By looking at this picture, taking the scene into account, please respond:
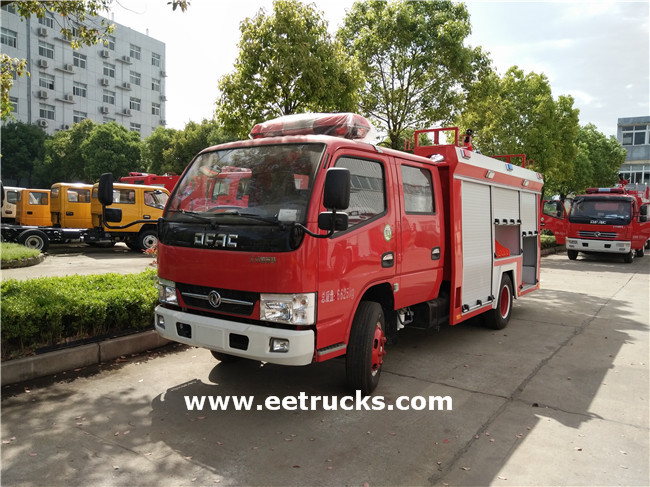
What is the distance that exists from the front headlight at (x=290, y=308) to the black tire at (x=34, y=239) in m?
14.3

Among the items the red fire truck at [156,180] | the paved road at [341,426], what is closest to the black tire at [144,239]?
the red fire truck at [156,180]

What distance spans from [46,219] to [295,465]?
55.5ft

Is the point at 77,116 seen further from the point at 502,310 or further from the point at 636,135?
the point at 636,135

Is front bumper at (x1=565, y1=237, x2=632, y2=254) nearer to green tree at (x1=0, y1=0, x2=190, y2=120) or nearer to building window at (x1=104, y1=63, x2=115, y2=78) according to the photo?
green tree at (x1=0, y1=0, x2=190, y2=120)

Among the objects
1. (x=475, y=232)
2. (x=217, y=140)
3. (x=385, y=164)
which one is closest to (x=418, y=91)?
(x=475, y=232)

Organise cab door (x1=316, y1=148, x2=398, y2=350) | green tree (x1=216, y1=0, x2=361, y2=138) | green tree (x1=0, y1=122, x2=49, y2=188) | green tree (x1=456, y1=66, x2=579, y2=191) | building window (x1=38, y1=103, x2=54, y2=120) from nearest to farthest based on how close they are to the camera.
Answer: cab door (x1=316, y1=148, x2=398, y2=350), green tree (x1=216, y1=0, x2=361, y2=138), green tree (x1=456, y1=66, x2=579, y2=191), green tree (x1=0, y1=122, x2=49, y2=188), building window (x1=38, y1=103, x2=54, y2=120)

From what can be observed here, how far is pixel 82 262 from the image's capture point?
1386 centimetres

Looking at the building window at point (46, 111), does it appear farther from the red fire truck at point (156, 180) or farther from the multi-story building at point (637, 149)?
the multi-story building at point (637, 149)

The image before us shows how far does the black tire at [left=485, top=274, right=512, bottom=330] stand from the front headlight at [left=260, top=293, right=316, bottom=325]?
155 inches

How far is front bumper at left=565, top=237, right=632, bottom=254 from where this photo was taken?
16734mm

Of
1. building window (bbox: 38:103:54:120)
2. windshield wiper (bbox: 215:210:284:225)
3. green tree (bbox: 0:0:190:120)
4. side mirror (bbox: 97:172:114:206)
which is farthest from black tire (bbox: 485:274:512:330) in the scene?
building window (bbox: 38:103:54:120)

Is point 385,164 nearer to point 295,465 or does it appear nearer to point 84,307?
point 295,465

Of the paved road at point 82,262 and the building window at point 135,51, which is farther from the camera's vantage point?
the building window at point 135,51

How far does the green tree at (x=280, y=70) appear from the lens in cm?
1046
